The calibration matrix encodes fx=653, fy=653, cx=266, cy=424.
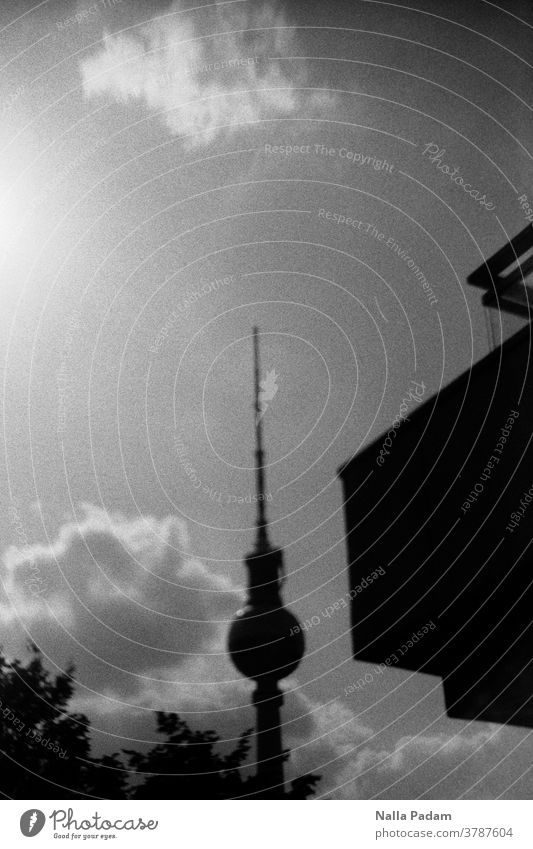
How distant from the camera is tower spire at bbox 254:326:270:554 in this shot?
3.41 feet

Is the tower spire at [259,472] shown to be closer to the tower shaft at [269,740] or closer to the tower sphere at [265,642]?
the tower sphere at [265,642]

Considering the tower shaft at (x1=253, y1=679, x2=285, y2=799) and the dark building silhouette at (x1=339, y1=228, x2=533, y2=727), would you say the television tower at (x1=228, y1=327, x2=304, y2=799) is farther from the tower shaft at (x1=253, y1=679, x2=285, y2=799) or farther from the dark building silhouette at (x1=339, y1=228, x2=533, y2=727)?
the dark building silhouette at (x1=339, y1=228, x2=533, y2=727)

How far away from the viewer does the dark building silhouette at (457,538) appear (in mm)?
992

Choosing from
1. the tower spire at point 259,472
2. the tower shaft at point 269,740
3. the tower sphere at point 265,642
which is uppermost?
the tower spire at point 259,472

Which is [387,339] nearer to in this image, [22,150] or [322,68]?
[322,68]

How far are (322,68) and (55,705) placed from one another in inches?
46.2

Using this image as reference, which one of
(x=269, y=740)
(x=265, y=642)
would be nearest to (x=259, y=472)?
(x=265, y=642)

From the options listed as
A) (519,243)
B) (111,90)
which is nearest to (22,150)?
(111,90)

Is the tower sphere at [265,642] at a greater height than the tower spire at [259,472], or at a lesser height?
lesser

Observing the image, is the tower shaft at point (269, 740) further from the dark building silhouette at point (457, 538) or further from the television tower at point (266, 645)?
the dark building silhouette at point (457, 538)

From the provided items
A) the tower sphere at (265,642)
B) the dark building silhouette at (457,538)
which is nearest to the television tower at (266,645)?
the tower sphere at (265,642)

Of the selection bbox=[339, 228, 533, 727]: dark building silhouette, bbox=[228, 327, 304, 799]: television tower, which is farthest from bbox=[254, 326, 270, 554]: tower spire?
bbox=[339, 228, 533, 727]: dark building silhouette

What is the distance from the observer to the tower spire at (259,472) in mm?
1039
